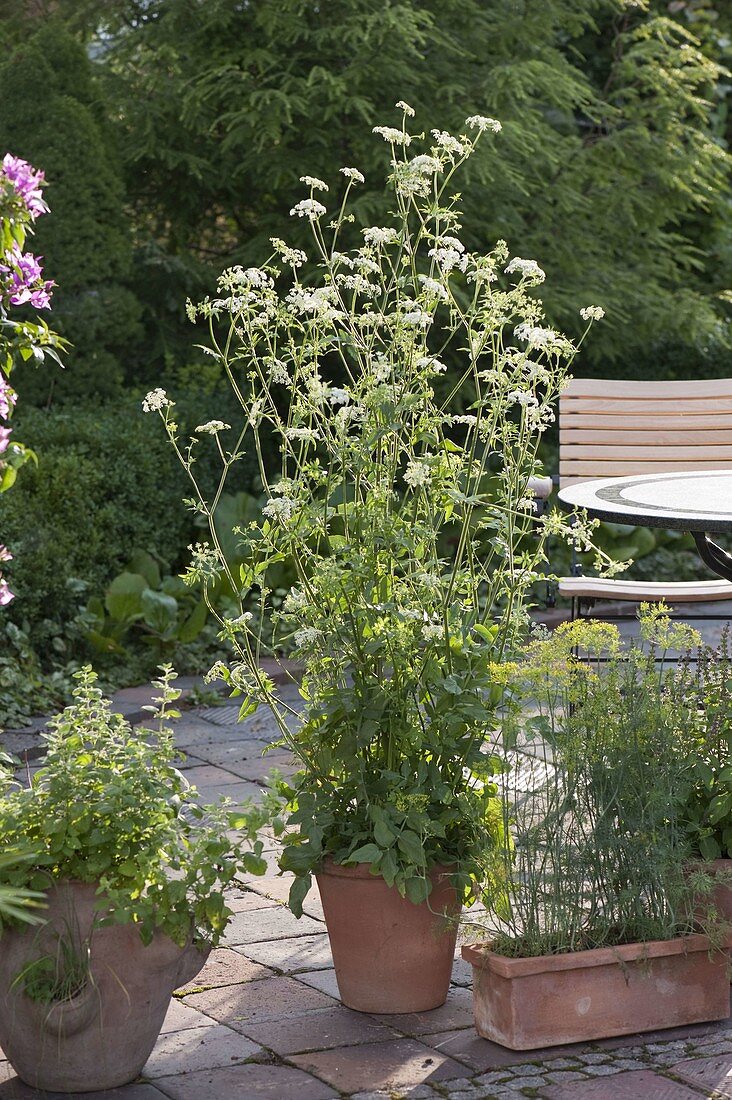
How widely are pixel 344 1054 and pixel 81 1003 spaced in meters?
0.53

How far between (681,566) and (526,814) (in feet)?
17.9

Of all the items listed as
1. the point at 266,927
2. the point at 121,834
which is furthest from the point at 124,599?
the point at 121,834

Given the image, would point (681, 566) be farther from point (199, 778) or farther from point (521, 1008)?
point (521, 1008)

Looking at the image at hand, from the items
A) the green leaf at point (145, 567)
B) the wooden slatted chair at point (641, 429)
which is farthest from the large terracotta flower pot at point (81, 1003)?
the green leaf at point (145, 567)

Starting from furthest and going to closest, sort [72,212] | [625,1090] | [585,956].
→ 1. [72,212]
2. [585,956]
3. [625,1090]

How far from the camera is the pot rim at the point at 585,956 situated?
2.56 m

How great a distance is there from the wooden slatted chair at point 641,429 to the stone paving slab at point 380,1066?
2.99 metres

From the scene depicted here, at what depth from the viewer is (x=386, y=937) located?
2.76m

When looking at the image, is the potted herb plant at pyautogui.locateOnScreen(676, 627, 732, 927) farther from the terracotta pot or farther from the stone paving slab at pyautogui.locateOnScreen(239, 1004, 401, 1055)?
the stone paving slab at pyautogui.locateOnScreen(239, 1004, 401, 1055)

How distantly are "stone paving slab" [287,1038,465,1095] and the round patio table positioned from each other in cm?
122

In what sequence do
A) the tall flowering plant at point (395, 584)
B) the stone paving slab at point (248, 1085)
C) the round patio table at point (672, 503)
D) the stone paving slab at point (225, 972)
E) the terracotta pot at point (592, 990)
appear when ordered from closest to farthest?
the stone paving slab at point (248, 1085) → the terracotta pot at point (592, 990) → the tall flowering plant at point (395, 584) → the stone paving slab at point (225, 972) → the round patio table at point (672, 503)

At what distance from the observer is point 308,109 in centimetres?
691

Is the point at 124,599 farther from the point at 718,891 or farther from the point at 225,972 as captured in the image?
the point at 718,891

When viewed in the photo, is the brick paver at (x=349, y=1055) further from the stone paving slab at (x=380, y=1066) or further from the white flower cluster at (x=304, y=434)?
the white flower cluster at (x=304, y=434)
